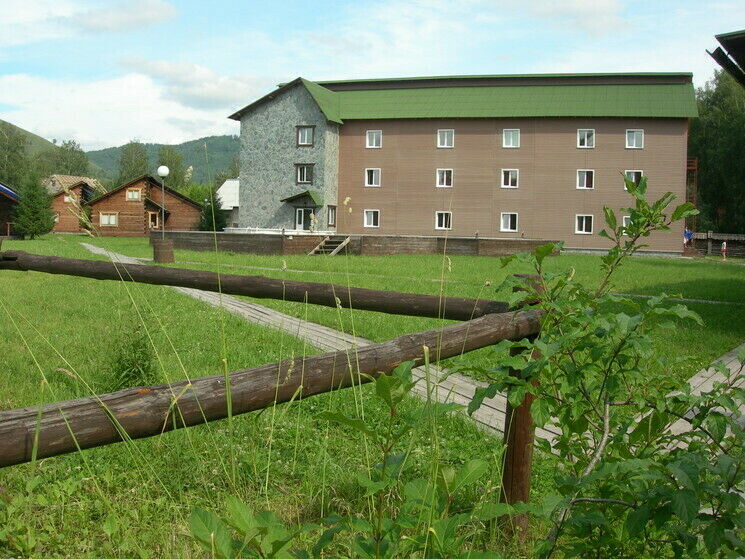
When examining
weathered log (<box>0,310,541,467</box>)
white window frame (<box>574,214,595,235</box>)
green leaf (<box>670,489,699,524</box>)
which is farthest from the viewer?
white window frame (<box>574,214,595,235</box>)

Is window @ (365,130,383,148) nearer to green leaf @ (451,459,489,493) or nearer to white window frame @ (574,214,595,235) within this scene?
white window frame @ (574,214,595,235)

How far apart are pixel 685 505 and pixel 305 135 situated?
→ 131ft

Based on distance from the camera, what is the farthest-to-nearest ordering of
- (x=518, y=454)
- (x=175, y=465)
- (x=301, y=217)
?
(x=301, y=217)
(x=175, y=465)
(x=518, y=454)

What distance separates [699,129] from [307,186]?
36.4m

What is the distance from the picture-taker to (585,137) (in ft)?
127

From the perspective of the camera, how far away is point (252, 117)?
136ft

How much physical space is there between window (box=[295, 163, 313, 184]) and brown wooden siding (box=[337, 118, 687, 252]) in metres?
2.20

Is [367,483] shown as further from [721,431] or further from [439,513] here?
[721,431]

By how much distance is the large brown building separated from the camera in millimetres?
38188

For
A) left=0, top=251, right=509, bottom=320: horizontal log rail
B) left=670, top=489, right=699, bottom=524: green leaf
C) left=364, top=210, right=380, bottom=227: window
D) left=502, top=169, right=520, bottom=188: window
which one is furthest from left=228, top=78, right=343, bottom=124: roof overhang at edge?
left=670, top=489, right=699, bottom=524: green leaf

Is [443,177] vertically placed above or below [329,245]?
above

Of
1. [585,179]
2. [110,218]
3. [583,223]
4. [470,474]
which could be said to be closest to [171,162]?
[110,218]

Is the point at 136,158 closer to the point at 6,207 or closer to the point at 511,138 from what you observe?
the point at 511,138

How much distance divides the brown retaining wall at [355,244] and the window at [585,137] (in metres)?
12.0
